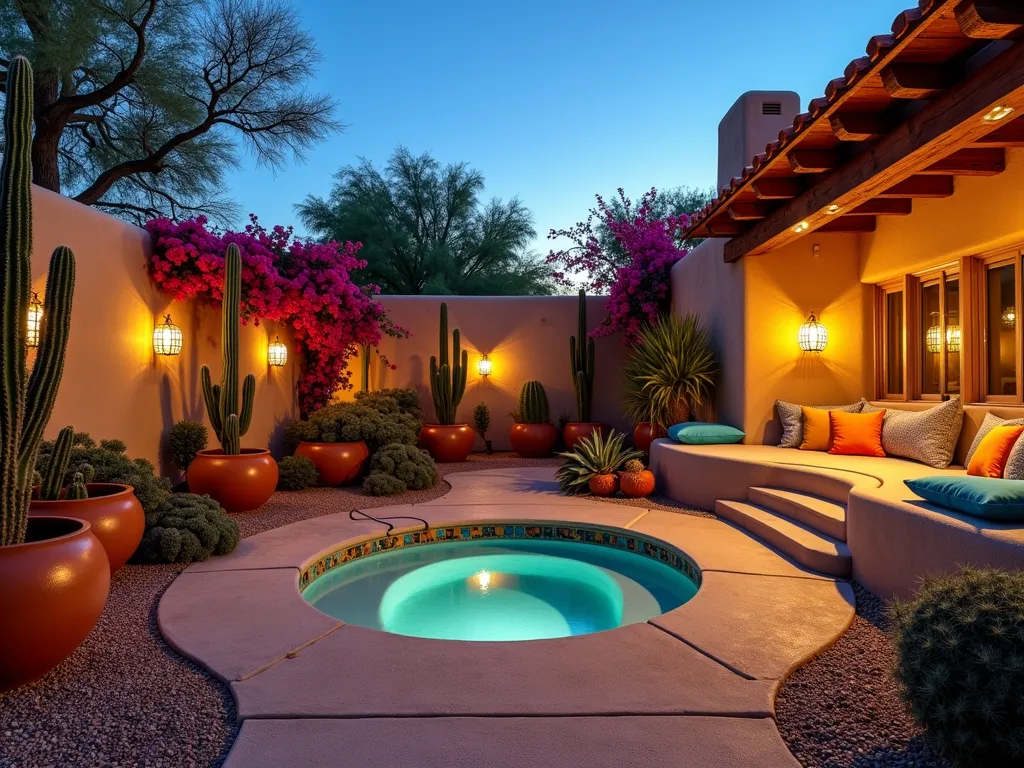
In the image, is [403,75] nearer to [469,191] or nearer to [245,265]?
[469,191]

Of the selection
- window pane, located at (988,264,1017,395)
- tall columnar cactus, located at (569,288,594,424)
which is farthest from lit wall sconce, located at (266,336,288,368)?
window pane, located at (988,264,1017,395)

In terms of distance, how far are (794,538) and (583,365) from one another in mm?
5896

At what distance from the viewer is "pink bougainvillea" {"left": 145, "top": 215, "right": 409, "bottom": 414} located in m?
5.95

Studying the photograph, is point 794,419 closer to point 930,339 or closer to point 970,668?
point 930,339

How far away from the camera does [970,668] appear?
1.69m

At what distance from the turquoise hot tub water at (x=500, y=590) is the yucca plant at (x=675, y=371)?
2.59 meters

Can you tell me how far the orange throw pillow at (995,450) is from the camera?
12.7 ft

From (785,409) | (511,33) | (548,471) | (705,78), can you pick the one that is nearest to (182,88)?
(511,33)

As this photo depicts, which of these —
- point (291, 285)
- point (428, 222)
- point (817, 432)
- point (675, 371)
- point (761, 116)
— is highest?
point (428, 222)

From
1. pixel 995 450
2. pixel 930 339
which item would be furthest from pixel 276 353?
pixel 995 450

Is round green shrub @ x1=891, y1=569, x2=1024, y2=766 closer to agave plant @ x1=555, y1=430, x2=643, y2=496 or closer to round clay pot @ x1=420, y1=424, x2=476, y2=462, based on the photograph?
agave plant @ x1=555, y1=430, x2=643, y2=496

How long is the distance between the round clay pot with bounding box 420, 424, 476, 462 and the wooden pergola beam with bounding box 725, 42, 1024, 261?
16.7ft

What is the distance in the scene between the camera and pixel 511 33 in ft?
38.3

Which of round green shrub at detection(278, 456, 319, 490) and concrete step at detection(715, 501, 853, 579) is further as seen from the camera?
round green shrub at detection(278, 456, 319, 490)
